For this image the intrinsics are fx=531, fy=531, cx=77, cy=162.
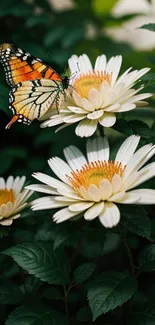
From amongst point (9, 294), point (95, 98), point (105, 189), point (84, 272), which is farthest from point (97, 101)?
point (9, 294)

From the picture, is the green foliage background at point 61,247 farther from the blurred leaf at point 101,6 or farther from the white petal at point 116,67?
the blurred leaf at point 101,6

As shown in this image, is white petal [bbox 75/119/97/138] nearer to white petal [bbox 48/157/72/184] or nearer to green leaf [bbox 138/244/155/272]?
white petal [bbox 48/157/72/184]

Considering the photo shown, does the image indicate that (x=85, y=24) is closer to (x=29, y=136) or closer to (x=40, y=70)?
(x=29, y=136)

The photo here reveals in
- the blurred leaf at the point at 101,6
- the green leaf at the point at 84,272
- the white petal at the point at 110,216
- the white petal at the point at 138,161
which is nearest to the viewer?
the white petal at the point at 110,216

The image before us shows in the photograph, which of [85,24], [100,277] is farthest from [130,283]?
[85,24]

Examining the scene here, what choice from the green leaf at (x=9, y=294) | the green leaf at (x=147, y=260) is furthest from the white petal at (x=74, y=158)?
the green leaf at (x=9, y=294)

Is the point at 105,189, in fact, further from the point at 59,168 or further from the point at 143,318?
the point at 143,318
